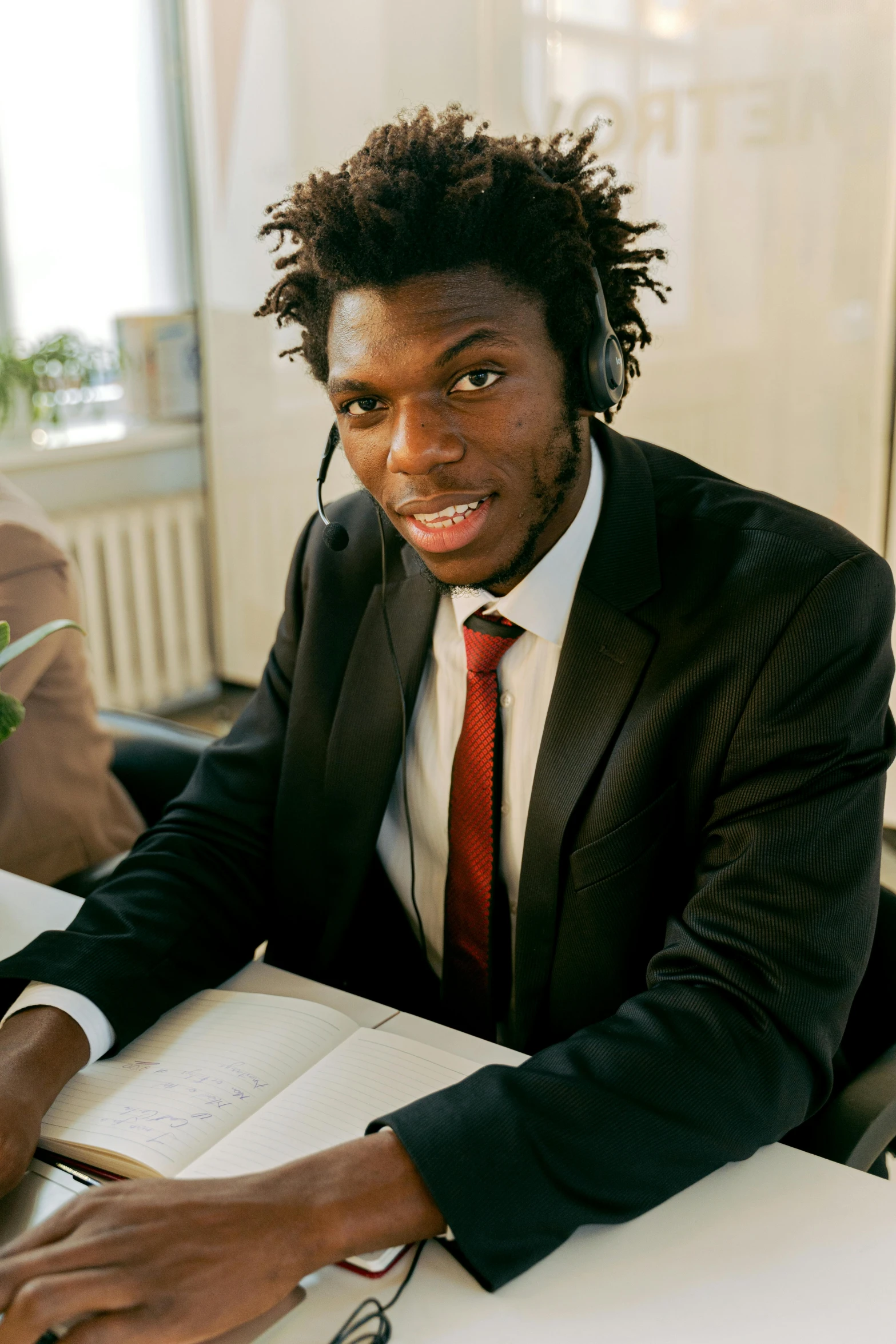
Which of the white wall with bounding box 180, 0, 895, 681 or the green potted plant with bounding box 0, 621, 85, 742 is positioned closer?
the green potted plant with bounding box 0, 621, 85, 742

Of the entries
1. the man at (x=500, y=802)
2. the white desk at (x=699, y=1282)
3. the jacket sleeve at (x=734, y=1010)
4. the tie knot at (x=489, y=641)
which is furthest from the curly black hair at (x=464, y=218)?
the white desk at (x=699, y=1282)

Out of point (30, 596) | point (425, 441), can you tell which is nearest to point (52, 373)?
point (30, 596)

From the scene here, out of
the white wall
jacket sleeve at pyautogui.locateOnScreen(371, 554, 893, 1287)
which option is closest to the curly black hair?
jacket sleeve at pyautogui.locateOnScreen(371, 554, 893, 1287)

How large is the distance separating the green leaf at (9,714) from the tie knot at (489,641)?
48 cm

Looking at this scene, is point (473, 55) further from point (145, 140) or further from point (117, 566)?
point (117, 566)

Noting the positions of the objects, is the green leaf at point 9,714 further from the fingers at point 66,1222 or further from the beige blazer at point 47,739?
the beige blazer at point 47,739

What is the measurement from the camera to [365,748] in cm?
128

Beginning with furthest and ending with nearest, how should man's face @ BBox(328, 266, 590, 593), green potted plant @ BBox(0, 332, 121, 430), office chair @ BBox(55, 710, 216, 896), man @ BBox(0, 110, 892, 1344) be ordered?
green potted plant @ BBox(0, 332, 121, 430), office chair @ BBox(55, 710, 216, 896), man's face @ BBox(328, 266, 590, 593), man @ BBox(0, 110, 892, 1344)

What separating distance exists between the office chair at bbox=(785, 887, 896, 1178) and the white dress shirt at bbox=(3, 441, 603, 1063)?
0.33m

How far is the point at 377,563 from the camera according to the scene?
1.37 meters

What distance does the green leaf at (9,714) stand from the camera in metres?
0.87

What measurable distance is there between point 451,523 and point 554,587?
132 millimetres

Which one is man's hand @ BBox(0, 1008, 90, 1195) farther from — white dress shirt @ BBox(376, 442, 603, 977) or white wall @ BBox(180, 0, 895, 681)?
white wall @ BBox(180, 0, 895, 681)

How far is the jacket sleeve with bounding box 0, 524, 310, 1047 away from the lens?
3.52 ft
